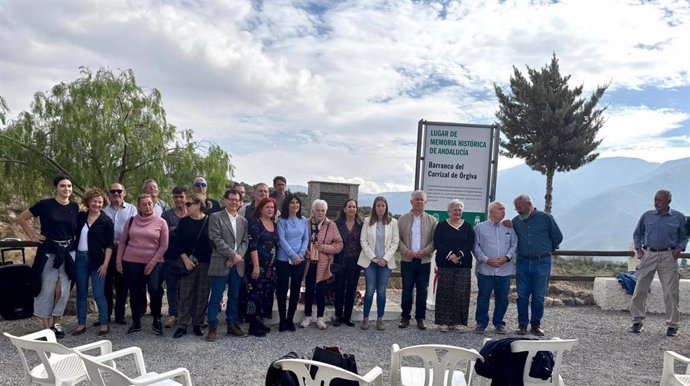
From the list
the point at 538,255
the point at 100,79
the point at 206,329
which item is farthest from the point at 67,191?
the point at 538,255

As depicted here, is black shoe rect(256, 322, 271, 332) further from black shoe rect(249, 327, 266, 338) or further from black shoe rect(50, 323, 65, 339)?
black shoe rect(50, 323, 65, 339)

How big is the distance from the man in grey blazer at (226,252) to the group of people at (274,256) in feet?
0.04

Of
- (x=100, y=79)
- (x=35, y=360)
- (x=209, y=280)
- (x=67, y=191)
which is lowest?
(x=35, y=360)

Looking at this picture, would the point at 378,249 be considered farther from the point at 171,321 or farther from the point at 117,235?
the point at 117,235

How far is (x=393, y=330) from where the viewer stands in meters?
6.43

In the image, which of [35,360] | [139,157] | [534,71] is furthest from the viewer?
[534,71]

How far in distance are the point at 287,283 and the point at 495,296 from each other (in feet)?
8.63

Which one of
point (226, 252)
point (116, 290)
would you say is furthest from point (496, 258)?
point (116, 290)

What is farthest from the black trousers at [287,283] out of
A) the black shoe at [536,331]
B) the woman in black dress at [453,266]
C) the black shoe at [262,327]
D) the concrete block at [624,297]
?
the concrete block at [624,297]

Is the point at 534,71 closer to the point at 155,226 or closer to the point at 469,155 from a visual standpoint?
A: the point at 469,155

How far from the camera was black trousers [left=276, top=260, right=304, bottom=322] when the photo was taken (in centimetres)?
593

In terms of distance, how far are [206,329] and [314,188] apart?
299cm

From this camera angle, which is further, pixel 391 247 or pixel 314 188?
pixel 314 188

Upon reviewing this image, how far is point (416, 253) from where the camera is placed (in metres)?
6.25
